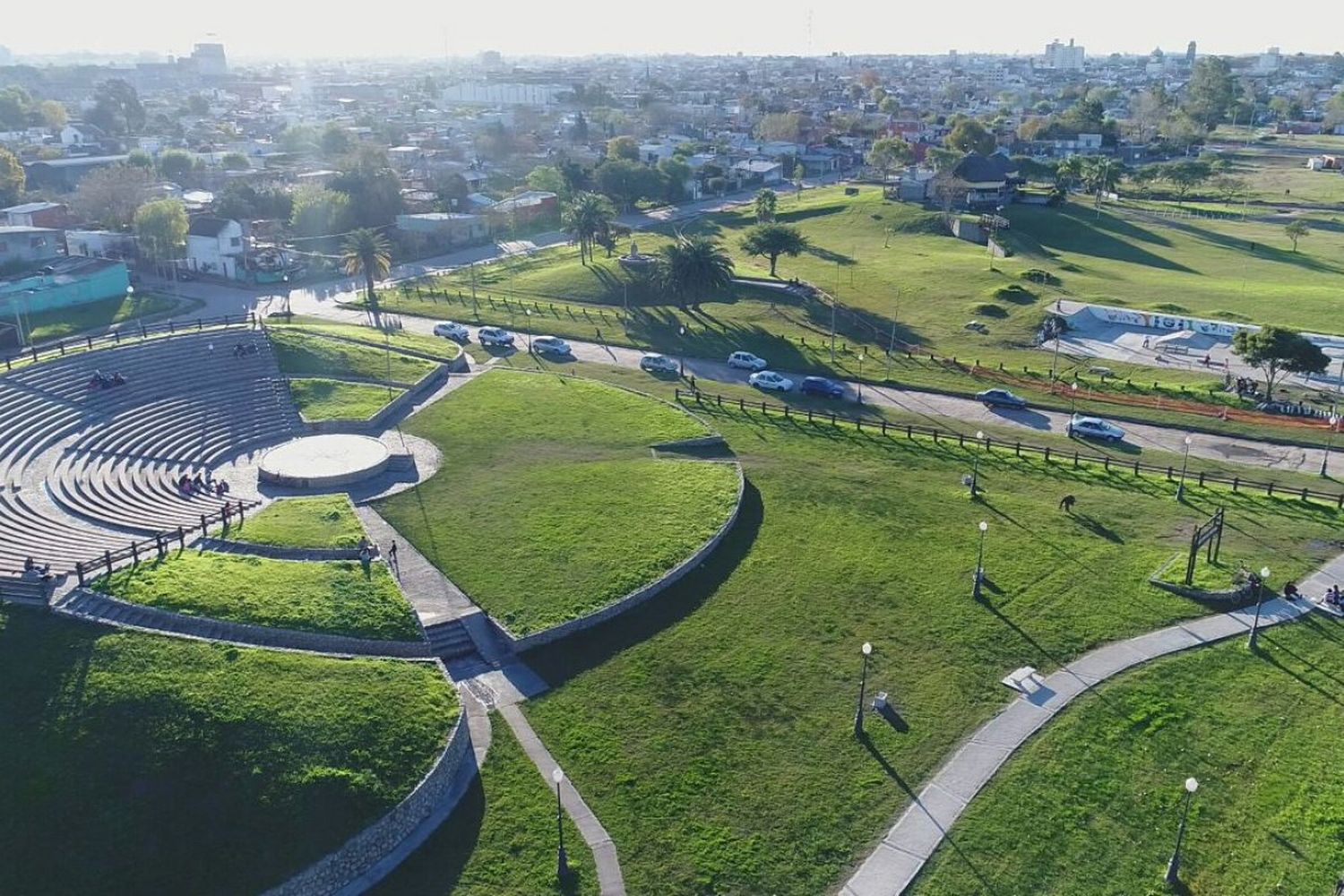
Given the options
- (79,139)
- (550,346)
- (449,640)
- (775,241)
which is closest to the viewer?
(449,640)

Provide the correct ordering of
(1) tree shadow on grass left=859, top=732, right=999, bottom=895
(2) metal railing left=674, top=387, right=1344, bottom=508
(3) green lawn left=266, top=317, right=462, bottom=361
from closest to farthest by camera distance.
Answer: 1. (1) tree shadow on grass left=859, top=732, right=999, bottom=895
2. (2) metal railing left=674, top=387, right=1344, bottom=508
3. (3) green lawn left=266, top=317, right=462, bottom=361

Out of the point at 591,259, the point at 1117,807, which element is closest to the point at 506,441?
the point at 1117,807

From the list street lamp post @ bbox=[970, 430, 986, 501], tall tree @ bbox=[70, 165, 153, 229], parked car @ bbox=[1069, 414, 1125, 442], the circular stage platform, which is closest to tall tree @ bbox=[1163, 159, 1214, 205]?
parked car @ bbox=[1069, 414, 1125, 442]

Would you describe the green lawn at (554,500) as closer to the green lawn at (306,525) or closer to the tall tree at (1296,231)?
the green lawn at (306,525)

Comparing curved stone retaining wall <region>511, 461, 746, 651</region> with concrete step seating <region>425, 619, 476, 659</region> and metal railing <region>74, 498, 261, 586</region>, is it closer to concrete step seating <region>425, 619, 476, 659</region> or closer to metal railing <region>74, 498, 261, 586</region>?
concrete step seating <region>425, 619, 476, 659</region>

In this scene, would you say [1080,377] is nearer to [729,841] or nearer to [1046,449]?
[1046,449]

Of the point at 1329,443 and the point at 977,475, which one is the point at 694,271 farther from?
the point at 1329,443

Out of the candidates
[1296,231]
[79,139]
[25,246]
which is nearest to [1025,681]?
[25,246]
